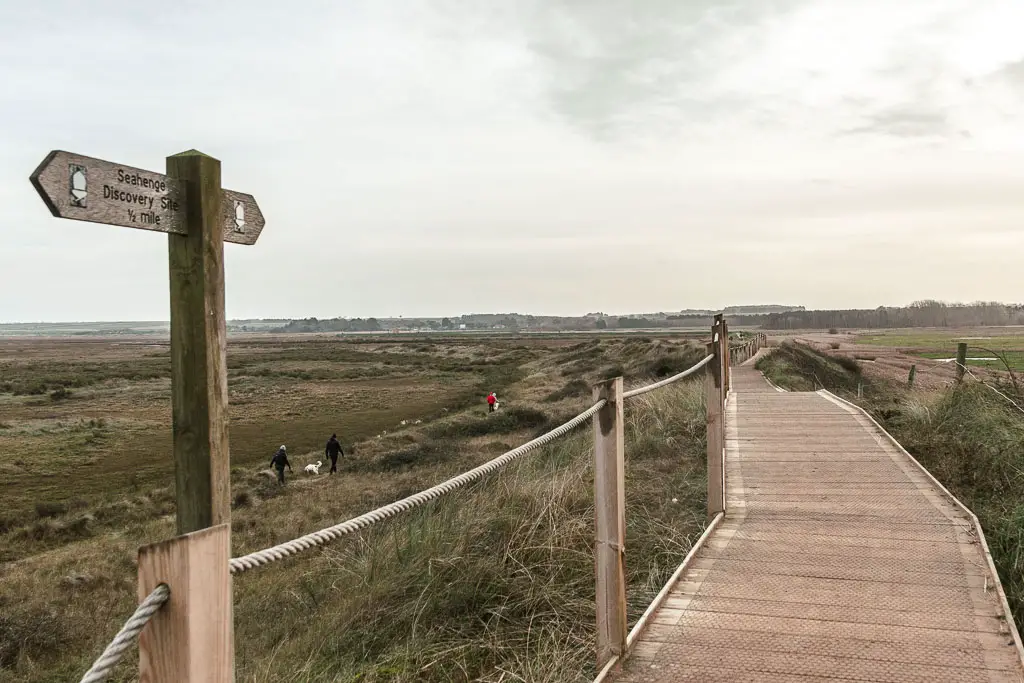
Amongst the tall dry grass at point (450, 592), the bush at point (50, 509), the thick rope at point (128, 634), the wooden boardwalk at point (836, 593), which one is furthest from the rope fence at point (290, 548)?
the bush at point (50, 509)

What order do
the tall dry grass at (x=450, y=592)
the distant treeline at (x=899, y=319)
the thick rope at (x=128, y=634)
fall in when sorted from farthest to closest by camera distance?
the distant treeline at (x=899, y=319) < the tall dry grass at (x=450, y=592) < the thick rope at (x=128, y=634)

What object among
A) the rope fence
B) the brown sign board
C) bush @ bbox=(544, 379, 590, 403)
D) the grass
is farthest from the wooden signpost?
bush @ bbox=(544, 379, 590, 403)

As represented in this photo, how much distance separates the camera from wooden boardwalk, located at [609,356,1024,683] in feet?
10.0

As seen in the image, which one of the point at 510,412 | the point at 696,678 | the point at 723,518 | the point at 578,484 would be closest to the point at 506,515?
the point at 578,484

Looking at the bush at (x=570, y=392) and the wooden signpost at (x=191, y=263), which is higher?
the wooden signpost at (x=191, y=263)

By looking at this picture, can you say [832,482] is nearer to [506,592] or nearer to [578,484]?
[578,484]

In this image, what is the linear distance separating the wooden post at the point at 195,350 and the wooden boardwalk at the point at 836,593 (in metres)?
2.02

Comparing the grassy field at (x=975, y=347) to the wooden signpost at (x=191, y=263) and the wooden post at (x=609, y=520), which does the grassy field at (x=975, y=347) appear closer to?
the wooden post at (x=609, y=520)

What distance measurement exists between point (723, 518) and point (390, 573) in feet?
8.56

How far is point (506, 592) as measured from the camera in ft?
13.9

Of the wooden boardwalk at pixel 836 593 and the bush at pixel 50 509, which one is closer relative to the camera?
the wooden boardwalk at pixel 836 593

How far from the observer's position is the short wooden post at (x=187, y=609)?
1.18 meters

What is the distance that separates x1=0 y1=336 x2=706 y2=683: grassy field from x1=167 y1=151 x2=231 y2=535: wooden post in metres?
1.39

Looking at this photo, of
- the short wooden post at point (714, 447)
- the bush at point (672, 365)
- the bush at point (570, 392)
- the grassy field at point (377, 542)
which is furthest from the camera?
the bush at point (570, 392)
